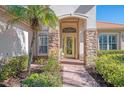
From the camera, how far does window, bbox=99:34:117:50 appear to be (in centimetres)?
2212

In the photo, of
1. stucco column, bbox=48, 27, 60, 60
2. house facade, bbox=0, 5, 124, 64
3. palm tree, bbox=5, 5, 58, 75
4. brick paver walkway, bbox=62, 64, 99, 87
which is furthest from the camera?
stucco column, bbox=48, 27, 60, 60

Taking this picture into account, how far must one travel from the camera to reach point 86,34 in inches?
599

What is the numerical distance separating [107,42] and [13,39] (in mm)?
11025

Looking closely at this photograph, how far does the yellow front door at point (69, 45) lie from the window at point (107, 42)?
2.66 m

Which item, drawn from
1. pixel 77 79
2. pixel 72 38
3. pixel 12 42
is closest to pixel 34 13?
pixel 12 42

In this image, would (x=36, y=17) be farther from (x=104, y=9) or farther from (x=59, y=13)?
(x=104, y=9)

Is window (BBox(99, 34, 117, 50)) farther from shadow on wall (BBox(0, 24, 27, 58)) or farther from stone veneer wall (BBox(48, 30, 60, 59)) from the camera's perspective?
shadow on wall (BBox(0, 24, 27, 58))

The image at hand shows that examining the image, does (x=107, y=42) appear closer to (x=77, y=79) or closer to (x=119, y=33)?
(x=119, y=33)

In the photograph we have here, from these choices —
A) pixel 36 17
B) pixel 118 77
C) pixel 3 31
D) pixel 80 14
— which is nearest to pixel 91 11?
pixel 80 14

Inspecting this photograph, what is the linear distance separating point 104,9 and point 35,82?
366 inches

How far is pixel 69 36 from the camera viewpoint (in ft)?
69.6

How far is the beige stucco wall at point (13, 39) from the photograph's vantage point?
37.6 feet

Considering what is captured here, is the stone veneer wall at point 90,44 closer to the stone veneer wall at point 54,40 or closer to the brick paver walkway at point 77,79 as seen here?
the stone veneer wall at point 54,40

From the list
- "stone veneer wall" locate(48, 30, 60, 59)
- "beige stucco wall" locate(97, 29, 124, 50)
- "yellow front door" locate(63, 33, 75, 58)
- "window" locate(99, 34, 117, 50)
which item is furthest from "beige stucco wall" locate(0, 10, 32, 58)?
"beige stucco wall" locate(97, 29, 124, 50)
